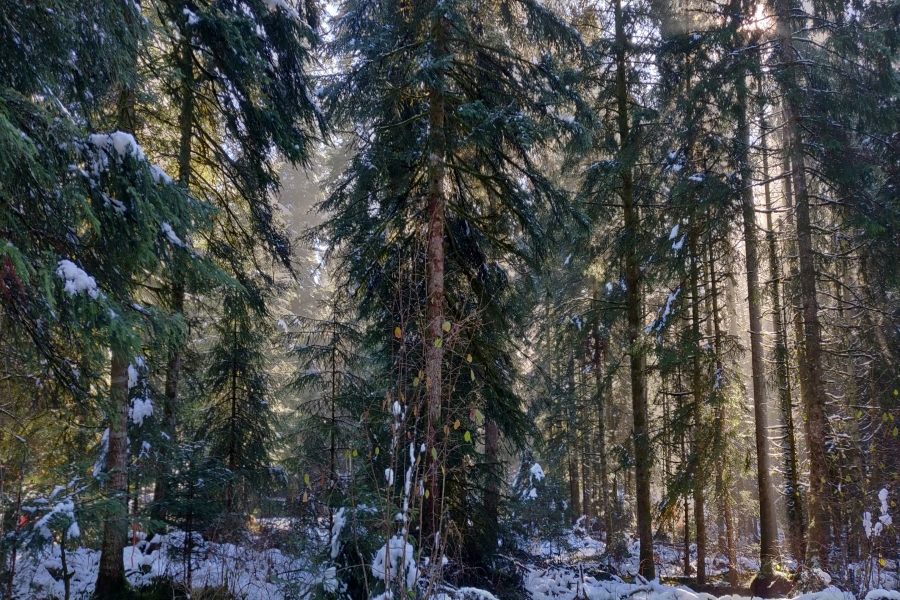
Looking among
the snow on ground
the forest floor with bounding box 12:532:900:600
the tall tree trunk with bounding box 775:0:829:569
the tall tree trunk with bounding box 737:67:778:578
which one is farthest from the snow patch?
the tall tree trunk with bounding box 737:67:778:578

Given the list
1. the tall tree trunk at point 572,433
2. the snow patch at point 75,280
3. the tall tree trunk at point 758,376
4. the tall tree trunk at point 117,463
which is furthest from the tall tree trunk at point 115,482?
the tall tree trunk at point 572,433

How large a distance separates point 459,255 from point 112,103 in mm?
5102

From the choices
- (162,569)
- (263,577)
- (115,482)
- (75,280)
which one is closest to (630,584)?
(263,577)

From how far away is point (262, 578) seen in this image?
6598mm

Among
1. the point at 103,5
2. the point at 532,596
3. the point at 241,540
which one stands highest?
the point at 103,5

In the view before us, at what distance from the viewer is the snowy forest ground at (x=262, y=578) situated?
5268 millimetres

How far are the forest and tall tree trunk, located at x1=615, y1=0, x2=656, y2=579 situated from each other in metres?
0.08

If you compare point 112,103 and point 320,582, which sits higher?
point 112,103

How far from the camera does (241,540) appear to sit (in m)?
7.38

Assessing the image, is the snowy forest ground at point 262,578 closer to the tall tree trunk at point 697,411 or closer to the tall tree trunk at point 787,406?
the tall tree trunk at point 697,411

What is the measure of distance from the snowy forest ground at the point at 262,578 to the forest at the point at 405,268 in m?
0.09

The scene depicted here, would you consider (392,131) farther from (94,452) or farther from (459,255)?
(94,452)

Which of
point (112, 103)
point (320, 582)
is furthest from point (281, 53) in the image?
point (320, 582)

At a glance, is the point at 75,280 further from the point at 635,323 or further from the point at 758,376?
the point at 758,376
